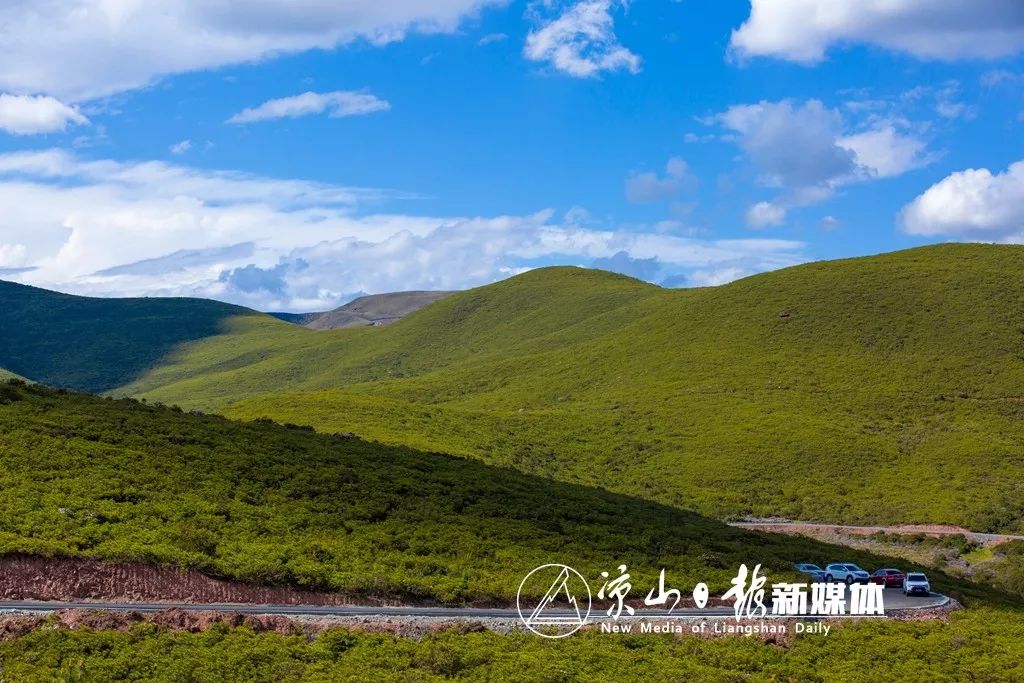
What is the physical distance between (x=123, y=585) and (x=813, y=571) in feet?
77.3

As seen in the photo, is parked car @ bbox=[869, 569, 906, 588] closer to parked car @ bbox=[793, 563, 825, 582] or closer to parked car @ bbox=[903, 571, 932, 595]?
parked car @ bbox=[903, 571, 932, 595]

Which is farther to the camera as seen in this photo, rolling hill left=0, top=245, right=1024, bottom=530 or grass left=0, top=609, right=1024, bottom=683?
rolling hill left=0, top=245, right=1024, bottom=530

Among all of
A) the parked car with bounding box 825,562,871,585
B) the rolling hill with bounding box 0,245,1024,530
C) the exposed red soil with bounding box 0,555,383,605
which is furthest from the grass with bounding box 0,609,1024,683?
the rolling hill with bounding box 0,245,1024,530

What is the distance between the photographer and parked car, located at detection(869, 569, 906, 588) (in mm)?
39688

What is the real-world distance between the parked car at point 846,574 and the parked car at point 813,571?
0.21m

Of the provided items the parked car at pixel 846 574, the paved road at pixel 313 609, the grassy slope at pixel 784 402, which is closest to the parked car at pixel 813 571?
the parked car at pixel 846 574

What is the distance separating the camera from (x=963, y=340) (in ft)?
389

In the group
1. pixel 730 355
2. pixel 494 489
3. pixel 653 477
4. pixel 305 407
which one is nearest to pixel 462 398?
pixel 730 355

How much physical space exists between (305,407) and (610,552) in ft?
206

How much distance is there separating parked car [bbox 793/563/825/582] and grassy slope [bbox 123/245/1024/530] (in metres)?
37.0

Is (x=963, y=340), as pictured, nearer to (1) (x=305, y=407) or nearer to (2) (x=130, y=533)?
(1) (x=305, y=407)

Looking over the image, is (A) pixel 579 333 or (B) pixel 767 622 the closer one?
(B) pixel 767 622

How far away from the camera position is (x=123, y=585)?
29484 mm

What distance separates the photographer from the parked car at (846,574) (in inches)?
1518
